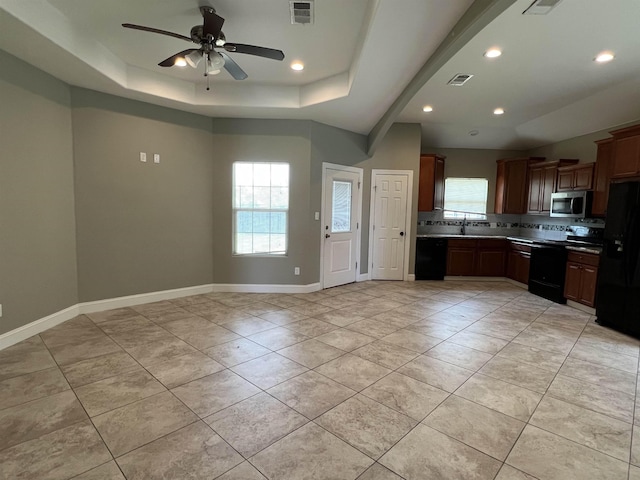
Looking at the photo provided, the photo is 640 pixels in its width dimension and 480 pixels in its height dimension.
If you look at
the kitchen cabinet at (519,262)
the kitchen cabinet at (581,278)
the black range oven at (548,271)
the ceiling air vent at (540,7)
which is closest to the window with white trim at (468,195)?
the kitchen cabinet at (519,262)

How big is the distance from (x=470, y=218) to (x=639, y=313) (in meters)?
3.74

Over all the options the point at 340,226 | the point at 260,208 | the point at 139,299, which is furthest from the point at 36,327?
the point at 340,226

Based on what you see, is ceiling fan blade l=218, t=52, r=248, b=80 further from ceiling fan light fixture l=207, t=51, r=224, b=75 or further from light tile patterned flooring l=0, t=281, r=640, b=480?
light tile patterned flooring l=0, t=281, r=640, b=480

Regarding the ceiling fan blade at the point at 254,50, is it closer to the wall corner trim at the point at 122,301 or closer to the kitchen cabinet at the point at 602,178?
the wall corner trim at the point at 122,301

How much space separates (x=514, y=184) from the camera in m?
6.55

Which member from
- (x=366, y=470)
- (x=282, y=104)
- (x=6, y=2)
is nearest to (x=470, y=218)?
(x=282, y=104)

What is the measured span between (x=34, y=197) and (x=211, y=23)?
258cm

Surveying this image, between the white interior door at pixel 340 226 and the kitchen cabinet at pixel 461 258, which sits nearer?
the white interior door at pixel 340 226

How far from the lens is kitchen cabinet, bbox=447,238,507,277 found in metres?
6.42

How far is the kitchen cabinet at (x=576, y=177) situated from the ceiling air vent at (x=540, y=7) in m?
3.64

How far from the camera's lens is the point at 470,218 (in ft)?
23.2

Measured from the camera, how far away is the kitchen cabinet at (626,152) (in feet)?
12.4

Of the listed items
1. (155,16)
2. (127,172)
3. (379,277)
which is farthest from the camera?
(379,277)

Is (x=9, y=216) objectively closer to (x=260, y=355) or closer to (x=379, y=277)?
(x=260, y=355)
